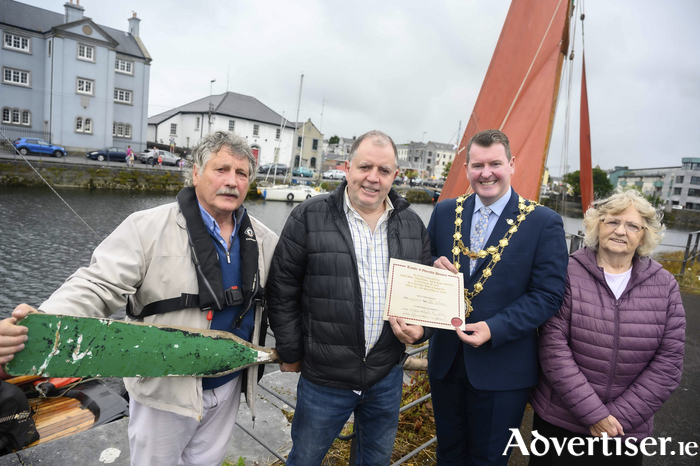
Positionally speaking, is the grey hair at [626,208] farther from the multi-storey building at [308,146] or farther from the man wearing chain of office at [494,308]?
the multi-storey building at [308,146]

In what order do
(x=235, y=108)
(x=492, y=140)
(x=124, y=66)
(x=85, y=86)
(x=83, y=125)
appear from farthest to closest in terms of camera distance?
(x=235, y=108) < (x=124, y=66) < (x=83, y=125) < (x=85, y=86) < (x=492, y=140)

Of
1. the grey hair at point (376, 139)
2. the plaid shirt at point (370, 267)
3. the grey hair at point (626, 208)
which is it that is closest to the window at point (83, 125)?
the grey hair at point (376, 139)

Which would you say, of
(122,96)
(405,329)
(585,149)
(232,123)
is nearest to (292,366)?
(405,329)

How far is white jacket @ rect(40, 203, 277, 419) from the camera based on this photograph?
1.59 metres

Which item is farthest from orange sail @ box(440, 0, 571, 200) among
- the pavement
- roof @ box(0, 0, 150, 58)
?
roof @ box(0, 0, 150, 58)

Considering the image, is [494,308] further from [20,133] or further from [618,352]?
[20,133]

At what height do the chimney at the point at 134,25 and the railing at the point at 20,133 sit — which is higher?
the chimney at the point at 134,25

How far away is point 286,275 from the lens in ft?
6.45

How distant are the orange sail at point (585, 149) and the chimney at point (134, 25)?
39.8m

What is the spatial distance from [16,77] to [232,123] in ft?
60.7

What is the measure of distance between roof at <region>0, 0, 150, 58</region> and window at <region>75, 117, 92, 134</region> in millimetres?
6618

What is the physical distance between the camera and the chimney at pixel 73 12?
100 feet

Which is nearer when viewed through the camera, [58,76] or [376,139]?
[376,139]

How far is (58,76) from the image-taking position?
3058 centimetres
